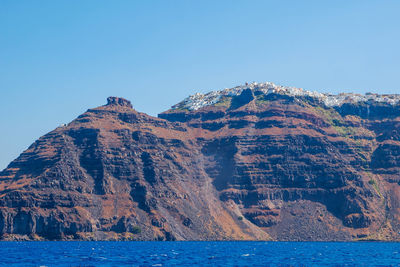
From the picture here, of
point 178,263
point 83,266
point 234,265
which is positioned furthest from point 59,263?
point 234,265

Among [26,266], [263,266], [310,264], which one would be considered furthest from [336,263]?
[26,266]

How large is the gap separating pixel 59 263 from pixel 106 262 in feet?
35.5

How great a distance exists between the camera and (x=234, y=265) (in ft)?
387

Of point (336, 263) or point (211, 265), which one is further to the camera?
point (336, 263)

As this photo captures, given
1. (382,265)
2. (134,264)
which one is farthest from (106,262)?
(382,265)

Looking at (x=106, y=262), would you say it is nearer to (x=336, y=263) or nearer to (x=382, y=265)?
(x=336, y=263)

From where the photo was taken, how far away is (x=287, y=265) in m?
119

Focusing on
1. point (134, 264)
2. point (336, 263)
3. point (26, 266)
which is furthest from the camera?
point (336, 263)

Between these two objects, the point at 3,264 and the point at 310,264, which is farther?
the point at 310,264

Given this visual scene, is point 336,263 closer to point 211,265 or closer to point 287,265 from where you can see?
point 287,265

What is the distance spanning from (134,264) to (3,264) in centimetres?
2747

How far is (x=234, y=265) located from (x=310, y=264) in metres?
18.3

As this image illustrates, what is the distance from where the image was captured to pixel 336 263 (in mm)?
127562

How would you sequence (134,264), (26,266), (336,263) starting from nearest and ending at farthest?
1. (26,266)
2. (134,264)
3. (336,263)
